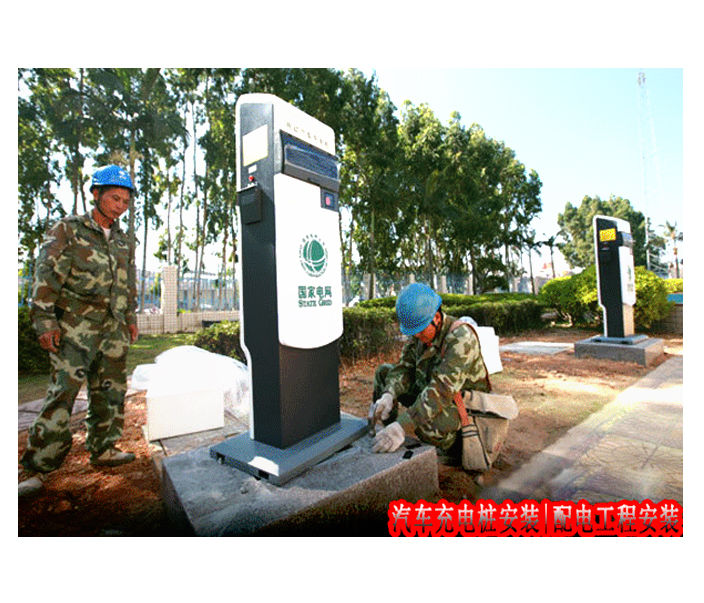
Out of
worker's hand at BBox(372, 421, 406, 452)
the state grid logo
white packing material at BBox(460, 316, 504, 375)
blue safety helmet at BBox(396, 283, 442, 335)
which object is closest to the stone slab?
white packing material at BBox(460, 316, 504, 375)

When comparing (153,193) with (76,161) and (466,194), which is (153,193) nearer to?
(76,161)

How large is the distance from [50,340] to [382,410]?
180cm

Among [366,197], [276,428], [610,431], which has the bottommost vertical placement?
[610,431]

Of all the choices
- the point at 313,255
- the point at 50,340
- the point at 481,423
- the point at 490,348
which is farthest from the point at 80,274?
the point at 490,348

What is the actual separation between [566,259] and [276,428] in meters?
44.1

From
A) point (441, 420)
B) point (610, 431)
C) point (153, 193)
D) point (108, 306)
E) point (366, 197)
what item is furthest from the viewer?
point (366, 197)

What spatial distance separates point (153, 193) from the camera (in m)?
9.64

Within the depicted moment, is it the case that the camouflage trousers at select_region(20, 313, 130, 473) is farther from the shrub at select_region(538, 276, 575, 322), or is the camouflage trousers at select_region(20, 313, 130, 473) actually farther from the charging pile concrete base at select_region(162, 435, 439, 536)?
the shrub at select_region(538, 276, 575, 322)

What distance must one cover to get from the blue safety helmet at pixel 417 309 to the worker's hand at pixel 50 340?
181 centimetres

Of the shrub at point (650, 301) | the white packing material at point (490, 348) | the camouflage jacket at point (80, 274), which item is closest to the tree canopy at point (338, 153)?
the camouflage jacket at point (80, 274)

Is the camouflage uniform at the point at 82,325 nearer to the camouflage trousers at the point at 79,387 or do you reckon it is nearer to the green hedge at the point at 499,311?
the camouflage trousers at the point at 79,387

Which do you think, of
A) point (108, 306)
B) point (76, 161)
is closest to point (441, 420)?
point (108, 306)

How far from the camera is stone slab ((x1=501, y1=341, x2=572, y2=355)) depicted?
249 inches

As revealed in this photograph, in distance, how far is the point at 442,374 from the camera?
1981 mm
